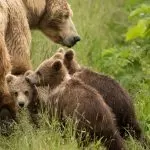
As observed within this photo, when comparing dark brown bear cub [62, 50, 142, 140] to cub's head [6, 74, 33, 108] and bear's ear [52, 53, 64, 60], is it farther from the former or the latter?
cub's head [6, 74, 33, 108]

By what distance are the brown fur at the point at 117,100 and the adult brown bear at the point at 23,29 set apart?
740mm

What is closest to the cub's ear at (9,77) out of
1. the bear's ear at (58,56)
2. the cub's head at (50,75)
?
the cub's head at (50,75)

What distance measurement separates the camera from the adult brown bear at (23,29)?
916 centimetres

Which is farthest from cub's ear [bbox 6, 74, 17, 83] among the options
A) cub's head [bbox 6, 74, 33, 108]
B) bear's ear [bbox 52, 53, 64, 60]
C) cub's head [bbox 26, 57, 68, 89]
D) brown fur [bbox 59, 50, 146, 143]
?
brown fur [bbox 59, 50, 146, 143]

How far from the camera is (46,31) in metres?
11.0

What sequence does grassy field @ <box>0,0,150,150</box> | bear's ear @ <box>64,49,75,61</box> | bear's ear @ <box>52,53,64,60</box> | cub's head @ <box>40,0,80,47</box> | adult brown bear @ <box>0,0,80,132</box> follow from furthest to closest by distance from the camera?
cub's head @ <box>40,0,80,47</box>
bear's ear @ <box>64,49,75,61</box>
bear's ear @ <box>52,53,64,60</box>
adult brown bear @ <box>0,0,80,132</box>
grassy field @ <box>0,0,150,150</box>

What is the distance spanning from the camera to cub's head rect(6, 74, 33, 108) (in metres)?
9.05

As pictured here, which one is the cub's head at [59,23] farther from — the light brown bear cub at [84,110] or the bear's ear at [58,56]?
the light brown bear cub at [84,110]

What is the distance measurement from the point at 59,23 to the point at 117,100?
80.8 inches

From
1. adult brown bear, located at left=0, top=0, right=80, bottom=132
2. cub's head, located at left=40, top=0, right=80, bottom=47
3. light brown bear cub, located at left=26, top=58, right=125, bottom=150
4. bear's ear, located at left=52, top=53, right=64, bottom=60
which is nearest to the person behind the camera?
light brown bear cub, located at left=26, top=58, right=125, bottom=150

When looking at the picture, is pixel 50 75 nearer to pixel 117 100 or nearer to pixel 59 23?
pixel 117 100

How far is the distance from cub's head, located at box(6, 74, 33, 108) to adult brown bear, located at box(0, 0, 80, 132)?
0.20ft

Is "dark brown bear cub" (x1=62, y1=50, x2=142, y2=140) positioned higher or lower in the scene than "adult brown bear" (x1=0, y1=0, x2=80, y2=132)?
lower

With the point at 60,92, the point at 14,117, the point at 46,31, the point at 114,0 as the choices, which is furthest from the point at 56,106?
the point at 114,0
